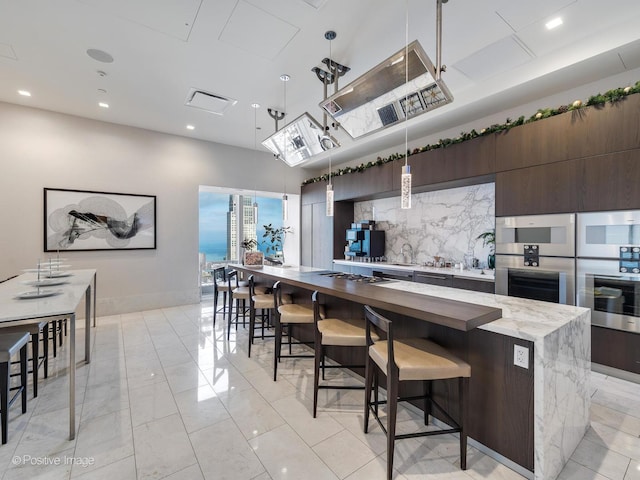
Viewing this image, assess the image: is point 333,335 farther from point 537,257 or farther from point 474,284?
point 537,257

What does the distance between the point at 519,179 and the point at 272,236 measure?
5.31 metres

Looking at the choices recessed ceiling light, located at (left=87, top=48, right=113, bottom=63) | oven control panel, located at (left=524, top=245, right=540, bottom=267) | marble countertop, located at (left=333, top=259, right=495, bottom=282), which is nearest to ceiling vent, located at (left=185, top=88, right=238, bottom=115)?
recessed ceiling light, located at (left=87, top=48, right=113, bottom=63)

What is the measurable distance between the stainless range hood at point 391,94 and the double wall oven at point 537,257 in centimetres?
184

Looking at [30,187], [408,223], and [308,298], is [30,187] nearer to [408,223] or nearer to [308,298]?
[308,298]

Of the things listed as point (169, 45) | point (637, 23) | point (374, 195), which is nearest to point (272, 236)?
point (374, 195)

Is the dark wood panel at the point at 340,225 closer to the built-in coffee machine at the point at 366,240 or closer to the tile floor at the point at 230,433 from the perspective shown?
the built-in coffee machine at the point at 366,240

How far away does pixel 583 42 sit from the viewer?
2.77 meters

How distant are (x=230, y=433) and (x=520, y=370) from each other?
1922 mm

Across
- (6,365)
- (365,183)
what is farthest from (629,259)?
(6,365)

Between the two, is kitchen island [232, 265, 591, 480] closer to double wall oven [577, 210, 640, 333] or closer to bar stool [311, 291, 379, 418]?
bar stool [311, 291, 379, 418]

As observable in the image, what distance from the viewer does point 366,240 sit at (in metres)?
5.57

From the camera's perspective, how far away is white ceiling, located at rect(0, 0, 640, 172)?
2.48 m

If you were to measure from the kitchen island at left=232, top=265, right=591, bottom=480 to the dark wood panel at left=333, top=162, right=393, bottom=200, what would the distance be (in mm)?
3315

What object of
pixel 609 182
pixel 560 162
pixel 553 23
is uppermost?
pixel 553 23
